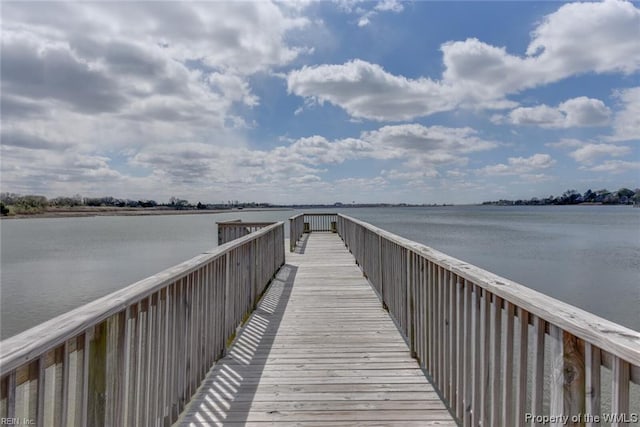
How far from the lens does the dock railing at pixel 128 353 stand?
3.56ft

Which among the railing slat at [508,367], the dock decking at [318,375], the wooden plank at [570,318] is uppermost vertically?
the wooden plank at [570,318]

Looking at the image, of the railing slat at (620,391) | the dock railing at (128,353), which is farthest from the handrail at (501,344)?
the dock railing at (128,353)

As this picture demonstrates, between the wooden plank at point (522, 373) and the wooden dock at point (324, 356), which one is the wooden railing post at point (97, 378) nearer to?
the wooden dock at point (324, 356)

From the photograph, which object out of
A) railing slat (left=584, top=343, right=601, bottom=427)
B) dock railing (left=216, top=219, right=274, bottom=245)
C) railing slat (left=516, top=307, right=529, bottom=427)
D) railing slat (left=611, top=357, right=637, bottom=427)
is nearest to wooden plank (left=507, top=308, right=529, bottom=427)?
railing slat (left=516, top=307, right=529, bottom=427)

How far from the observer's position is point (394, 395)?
2.49 metres

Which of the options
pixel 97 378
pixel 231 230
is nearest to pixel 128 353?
pixel 97 378

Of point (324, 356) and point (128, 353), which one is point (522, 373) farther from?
point (324, 356)

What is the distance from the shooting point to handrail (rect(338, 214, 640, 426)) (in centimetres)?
111

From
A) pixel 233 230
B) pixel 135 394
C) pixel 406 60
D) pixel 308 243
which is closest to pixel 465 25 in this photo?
pixel 406 60

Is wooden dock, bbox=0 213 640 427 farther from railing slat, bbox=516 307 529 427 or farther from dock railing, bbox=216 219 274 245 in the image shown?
dock railing, bbox=216 219 274 245

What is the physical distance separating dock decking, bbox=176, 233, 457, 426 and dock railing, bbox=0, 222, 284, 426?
0.26m

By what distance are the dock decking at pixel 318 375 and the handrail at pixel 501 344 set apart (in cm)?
24

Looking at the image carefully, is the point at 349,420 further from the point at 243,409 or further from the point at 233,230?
the point at 233,230

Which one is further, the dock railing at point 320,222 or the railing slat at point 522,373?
the dock railing at point 320,222
